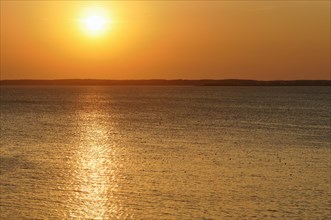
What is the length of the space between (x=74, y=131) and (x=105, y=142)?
13151 millimetres

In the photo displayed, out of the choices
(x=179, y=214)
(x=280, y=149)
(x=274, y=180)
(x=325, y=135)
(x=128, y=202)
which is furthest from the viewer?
(x=325, y=135)

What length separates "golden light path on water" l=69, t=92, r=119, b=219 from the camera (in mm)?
28031

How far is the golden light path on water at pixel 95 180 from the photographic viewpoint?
28.0m

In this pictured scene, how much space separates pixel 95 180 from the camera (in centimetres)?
3516

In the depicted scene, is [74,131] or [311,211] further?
[74,131]

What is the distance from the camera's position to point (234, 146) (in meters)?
51.6

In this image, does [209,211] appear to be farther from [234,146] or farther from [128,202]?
[234,146]

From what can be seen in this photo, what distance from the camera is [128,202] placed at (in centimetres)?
2942

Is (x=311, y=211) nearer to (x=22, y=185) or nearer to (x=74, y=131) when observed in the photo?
(x=22, y=185)

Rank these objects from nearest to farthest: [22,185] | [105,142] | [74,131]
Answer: [22,185] < [105,142] < [74,131]

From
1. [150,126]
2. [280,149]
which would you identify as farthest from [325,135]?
[150,126]

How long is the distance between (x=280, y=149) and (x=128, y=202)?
23722 millimetres

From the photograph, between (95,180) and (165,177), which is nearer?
(95,180)

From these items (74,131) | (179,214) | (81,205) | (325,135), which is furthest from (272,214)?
(74,131)
